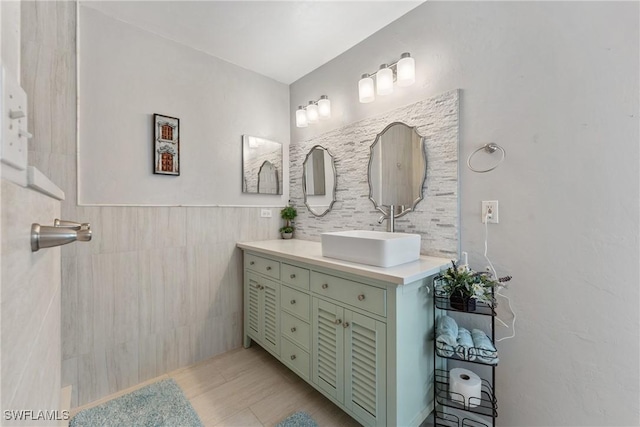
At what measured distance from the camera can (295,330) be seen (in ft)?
5.63

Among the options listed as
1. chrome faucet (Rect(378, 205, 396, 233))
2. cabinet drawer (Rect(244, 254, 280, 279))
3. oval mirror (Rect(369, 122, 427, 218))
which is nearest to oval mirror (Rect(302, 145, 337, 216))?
oval mirror (Rect(369, 122, 427, 218))

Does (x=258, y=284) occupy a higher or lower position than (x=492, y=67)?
lower

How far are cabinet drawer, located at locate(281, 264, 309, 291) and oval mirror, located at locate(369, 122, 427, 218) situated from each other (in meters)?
0.72

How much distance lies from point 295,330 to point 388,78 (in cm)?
178

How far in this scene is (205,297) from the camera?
6.93 ft

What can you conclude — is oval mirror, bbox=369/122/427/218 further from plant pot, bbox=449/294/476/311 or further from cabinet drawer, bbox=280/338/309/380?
cabinet drawer, bbox=280/338/309/380

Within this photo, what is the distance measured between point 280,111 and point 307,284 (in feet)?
5.96

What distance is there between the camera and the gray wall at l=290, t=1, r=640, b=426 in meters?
1.07

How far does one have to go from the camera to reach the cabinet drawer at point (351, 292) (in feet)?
4.04

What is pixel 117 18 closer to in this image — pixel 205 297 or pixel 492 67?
pixel 205 297

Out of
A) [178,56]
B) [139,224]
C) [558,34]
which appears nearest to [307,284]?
[139,224]

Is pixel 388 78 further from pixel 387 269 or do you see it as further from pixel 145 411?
pixel 145 411

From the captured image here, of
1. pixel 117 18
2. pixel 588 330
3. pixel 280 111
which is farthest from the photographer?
pixel 280 111

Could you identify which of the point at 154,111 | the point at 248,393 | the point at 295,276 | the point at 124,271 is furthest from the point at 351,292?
the point at 154,111
